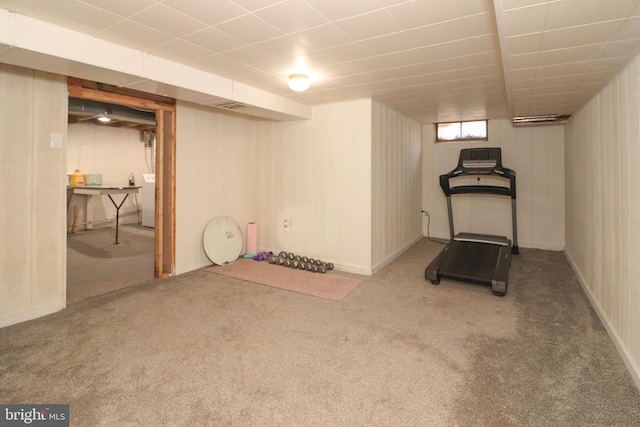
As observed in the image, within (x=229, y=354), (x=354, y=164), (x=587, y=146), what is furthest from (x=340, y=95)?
(x=229, y=354)

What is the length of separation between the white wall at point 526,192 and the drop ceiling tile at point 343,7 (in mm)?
4841

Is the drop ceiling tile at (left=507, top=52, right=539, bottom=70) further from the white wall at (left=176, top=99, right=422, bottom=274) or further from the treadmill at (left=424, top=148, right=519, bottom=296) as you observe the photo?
the treadmill at (left=424, top=148, right=519, bottom=296)

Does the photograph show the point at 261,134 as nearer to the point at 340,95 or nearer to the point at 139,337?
Result: the point at 340,95

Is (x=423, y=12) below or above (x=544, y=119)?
below

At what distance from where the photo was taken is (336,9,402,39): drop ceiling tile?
6.87 ft

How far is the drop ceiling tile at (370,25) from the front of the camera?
82.4 inches

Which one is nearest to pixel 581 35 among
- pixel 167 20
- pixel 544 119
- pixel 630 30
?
pixel 630 30

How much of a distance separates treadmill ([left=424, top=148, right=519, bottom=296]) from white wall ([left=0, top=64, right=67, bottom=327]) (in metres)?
3.88

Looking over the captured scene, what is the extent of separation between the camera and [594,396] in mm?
1863

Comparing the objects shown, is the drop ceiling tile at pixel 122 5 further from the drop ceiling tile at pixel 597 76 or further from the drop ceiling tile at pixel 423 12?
the drop ceiling tile at pixel 597 76

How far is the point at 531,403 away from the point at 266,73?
3318 mm

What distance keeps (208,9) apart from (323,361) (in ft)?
7.91

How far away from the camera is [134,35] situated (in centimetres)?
239

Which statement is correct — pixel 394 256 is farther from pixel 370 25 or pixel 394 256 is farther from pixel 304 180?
pixel 370 25
